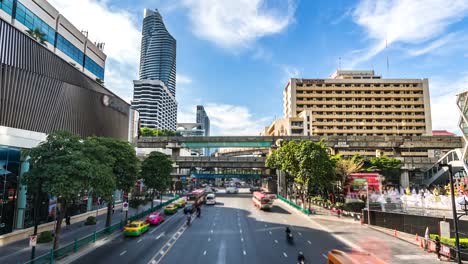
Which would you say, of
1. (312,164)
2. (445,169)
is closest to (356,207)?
(312,164)

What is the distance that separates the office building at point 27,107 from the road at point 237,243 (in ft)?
33.2

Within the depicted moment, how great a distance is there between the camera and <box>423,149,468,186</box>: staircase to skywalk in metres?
56.4

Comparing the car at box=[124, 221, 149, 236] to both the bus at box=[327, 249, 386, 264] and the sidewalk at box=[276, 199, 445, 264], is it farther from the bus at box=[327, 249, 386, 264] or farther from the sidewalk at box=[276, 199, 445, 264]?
the bus at box=[327, 249, 386, 264]

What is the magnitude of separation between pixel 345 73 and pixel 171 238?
130142 mm

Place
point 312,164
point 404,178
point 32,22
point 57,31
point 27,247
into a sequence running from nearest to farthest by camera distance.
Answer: point 27,247 → point 312,164 → point 32,22 → point 57,31 → point 404,178

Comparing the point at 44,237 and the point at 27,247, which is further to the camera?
the point at 44,237

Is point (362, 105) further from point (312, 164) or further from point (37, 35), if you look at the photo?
point (37, 35)

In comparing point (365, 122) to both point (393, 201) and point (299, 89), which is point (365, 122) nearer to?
point (299, 89)

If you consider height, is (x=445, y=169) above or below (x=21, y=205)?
above

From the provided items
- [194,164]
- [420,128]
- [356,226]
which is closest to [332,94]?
[420,128]

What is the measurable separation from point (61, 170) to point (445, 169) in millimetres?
71136

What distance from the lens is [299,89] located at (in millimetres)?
121125

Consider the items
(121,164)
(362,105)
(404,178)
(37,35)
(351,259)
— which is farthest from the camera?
(362,105)

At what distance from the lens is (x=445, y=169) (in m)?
63.0
